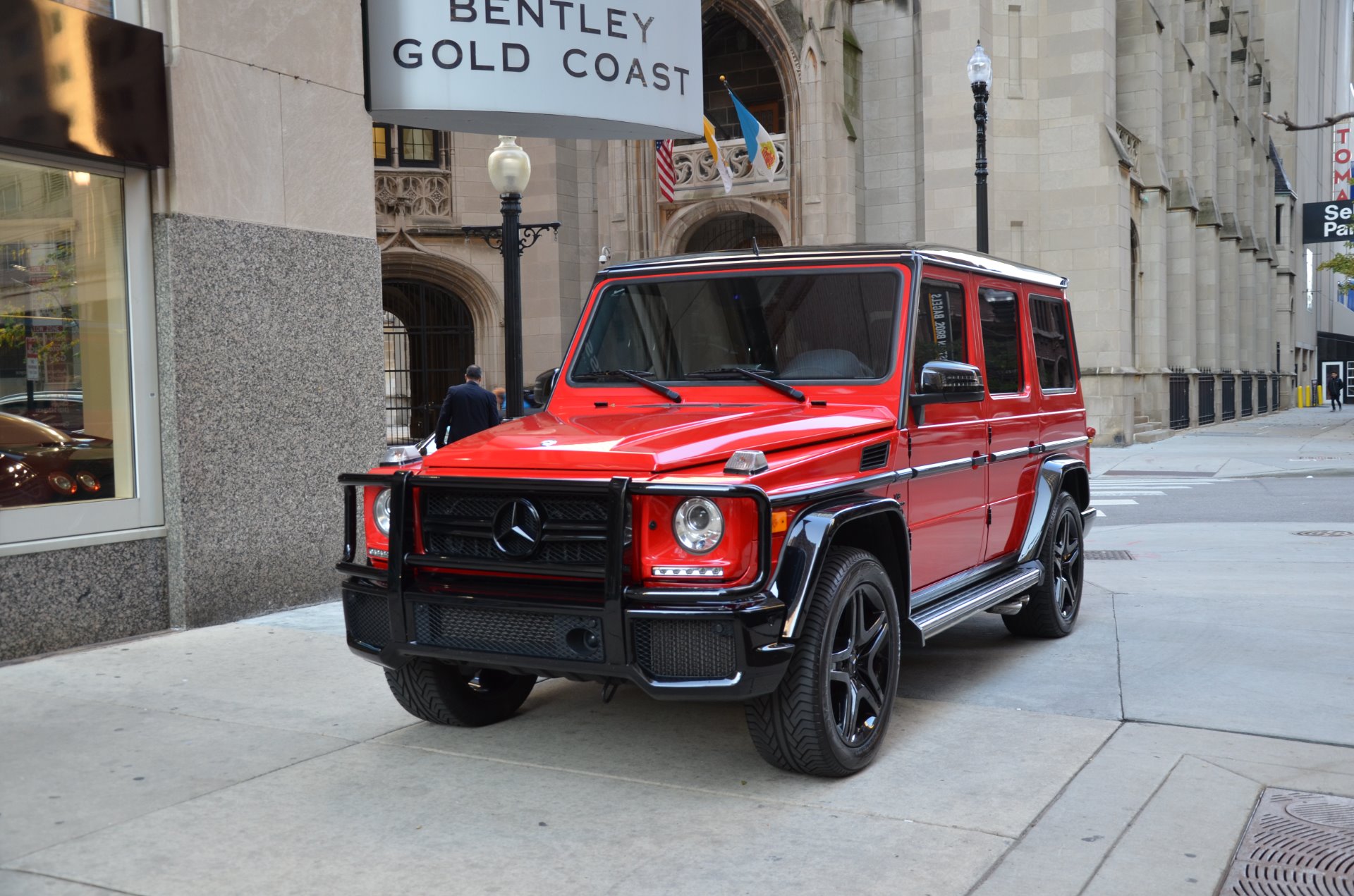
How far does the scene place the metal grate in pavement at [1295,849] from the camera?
12.8 feet

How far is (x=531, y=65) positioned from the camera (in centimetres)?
988

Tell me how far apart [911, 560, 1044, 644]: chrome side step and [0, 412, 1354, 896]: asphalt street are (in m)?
0.45

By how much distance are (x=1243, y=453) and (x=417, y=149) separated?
17732mm

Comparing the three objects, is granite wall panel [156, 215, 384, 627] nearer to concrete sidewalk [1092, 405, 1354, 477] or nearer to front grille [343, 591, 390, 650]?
front grille [343, 591, 390, 650]

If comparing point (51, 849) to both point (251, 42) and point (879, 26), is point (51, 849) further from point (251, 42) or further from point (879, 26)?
point (879, 26)

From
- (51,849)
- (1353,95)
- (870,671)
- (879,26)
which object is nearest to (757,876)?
(870,671)

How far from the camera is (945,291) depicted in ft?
20.7

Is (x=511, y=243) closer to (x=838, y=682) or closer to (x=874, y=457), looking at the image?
(x=874, y=457)

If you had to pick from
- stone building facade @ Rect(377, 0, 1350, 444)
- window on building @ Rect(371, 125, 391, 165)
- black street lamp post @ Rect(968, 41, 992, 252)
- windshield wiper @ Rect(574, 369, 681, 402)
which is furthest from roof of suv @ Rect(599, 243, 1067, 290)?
window on building @ Rect(371, 125, 391, 165)

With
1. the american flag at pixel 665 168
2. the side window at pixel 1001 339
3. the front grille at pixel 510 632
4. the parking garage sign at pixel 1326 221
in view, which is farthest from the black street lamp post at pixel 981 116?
the parking garage sign at pixel 1326 221

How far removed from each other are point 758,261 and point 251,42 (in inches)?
169

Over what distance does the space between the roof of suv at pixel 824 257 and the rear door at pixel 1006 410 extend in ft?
1.05

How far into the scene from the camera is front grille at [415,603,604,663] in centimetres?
457

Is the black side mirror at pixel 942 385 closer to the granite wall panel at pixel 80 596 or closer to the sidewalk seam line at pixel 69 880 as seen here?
the sidewalk seam line at pixel 69 880
